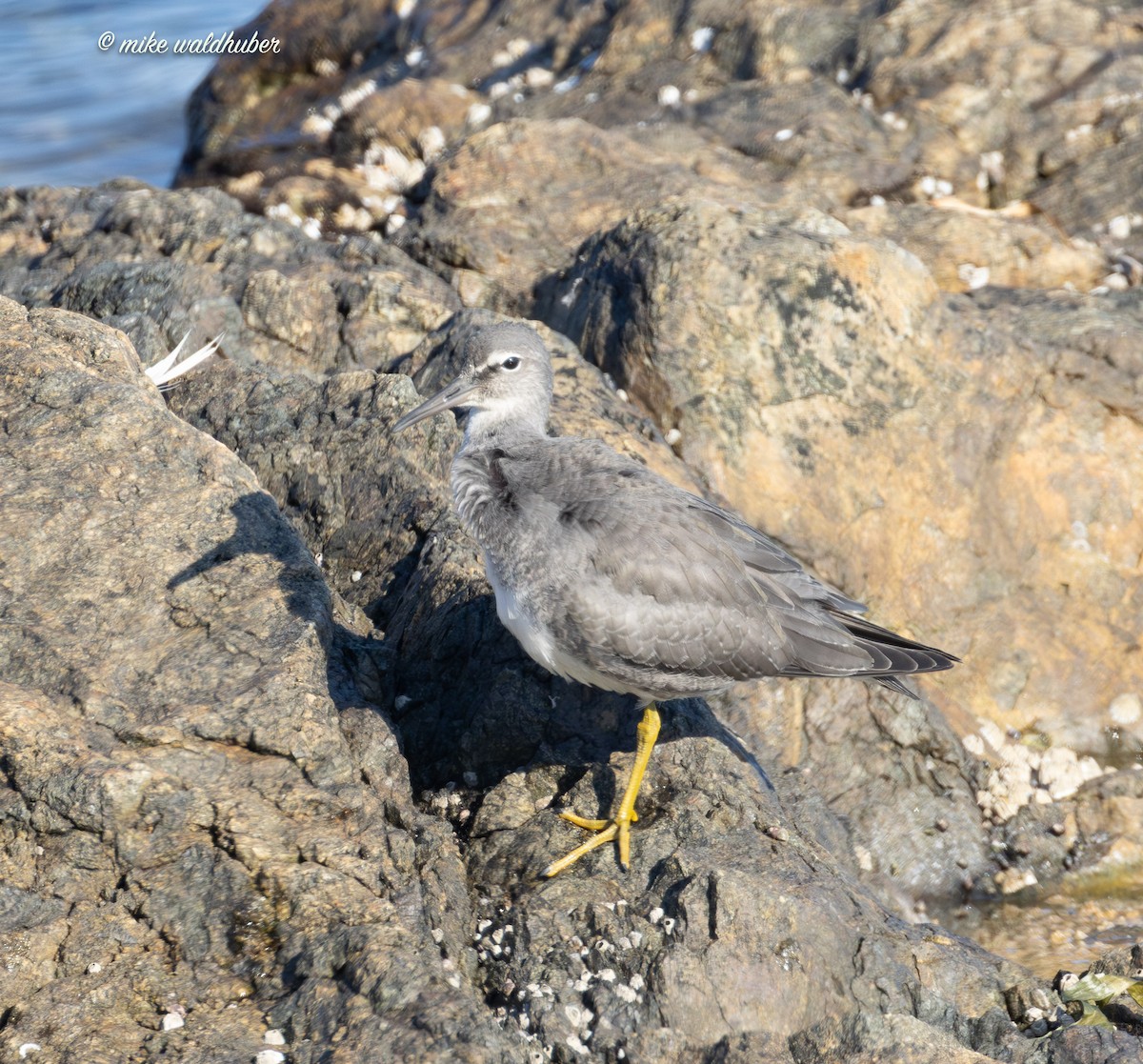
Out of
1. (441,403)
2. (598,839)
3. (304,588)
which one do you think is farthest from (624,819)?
(441,403)

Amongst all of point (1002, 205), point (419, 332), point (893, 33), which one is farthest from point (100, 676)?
point (893, 33)

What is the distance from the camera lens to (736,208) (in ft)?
27.0

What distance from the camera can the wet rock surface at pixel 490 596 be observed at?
4.24 metres

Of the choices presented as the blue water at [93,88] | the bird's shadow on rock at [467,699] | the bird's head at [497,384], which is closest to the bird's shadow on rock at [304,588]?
the bird's shadow on rock at [467,699]

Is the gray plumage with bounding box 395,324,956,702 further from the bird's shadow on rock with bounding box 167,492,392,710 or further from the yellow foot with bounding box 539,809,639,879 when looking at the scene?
the bird's shadow on rock with bounding box 167,492,392,710

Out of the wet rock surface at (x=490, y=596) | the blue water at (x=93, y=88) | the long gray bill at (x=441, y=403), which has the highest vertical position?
the long gray bill at (x=441, y=403)

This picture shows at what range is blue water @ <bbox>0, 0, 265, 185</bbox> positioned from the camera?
18.1m

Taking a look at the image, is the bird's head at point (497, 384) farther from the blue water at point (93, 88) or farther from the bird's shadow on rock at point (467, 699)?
the blue water at point (93, 88)

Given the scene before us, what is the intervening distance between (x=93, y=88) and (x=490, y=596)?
18.5 meters

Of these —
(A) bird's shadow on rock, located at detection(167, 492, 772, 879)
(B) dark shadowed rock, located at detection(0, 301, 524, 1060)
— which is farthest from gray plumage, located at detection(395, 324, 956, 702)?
(B) dark shadowed rock, located at detection(0, 301, 524, 1060)

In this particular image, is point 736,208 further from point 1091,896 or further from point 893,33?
point 893,33

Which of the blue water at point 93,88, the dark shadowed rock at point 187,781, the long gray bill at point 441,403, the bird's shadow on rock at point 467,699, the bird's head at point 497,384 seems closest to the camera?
the dark shadowed rock at point 187,781

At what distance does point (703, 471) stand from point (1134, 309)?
11.7 ft

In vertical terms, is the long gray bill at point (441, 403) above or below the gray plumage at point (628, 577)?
above
